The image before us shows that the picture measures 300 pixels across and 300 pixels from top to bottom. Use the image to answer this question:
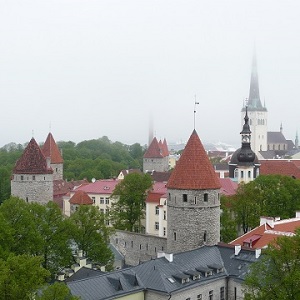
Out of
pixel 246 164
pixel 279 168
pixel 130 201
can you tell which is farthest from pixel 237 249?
pixel 279 168

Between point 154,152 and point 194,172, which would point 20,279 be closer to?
point 194,172

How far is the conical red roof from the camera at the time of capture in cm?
3250

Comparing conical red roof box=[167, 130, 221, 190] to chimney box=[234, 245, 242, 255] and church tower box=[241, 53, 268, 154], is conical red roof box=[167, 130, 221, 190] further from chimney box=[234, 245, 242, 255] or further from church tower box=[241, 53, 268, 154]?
church tower box=[241, 53, 268, 154]

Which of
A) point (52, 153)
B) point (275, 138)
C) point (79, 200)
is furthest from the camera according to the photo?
point (275, 138)

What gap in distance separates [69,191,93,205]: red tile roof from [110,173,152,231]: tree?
5.14 meters

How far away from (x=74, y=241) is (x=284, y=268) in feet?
51.5

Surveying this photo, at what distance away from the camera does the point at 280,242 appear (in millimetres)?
21109

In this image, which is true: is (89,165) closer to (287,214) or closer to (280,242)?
(287,214)

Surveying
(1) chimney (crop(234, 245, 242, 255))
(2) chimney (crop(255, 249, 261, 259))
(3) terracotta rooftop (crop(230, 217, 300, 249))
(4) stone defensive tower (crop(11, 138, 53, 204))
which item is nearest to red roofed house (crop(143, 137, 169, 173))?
(4) stone defensive tower (crop(11, 138, 53, 204))

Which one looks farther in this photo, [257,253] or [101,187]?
[101,187]

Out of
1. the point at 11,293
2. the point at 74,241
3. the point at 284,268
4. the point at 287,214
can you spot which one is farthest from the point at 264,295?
the point at 287,214

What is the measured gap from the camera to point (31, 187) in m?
47.5

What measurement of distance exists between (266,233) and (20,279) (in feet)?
58.1

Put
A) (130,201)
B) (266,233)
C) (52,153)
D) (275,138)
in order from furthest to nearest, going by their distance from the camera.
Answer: (275,138) → (52,153) → (130,201) → (266,233)
